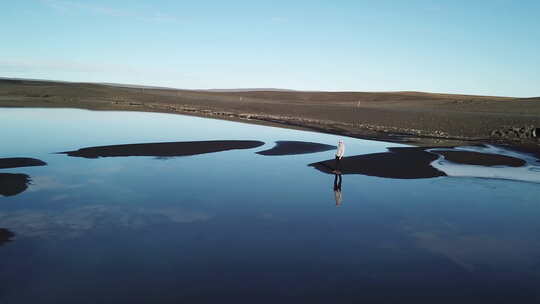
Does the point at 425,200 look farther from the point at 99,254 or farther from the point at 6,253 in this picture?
the point at 6,253

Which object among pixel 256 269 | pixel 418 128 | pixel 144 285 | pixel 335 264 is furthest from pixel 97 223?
pixel 418 128

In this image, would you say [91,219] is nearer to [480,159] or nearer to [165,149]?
[165,149]

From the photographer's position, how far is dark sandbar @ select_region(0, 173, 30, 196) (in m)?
12.5

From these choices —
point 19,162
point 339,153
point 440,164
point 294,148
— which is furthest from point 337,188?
point 19,162

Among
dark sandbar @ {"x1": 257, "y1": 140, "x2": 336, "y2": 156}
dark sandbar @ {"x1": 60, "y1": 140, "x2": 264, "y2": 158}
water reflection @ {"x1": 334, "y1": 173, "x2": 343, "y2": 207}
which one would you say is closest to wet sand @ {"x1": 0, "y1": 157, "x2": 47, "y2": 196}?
dark sandbar @ {"x1": 60, "y1": 140, "x2": 264, "y2": 158}

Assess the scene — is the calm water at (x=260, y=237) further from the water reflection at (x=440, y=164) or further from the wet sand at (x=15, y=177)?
the water reflection at (x=440, y=164)

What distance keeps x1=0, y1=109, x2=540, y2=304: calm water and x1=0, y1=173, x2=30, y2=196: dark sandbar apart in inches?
13.6

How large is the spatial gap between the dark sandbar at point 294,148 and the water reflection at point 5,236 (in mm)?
14377

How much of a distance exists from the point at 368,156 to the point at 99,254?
1619 centimetres

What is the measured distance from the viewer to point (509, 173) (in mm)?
18516

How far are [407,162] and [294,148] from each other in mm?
7104

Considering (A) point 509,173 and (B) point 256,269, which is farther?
(A) point 509,173

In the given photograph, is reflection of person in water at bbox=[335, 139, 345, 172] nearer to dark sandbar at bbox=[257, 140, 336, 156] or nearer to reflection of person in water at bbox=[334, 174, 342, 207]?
reflection of person in water at bbox=[334, 174, 342, 207]

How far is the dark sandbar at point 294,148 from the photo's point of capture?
23.1 metres
